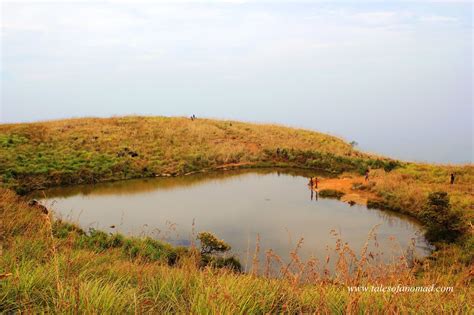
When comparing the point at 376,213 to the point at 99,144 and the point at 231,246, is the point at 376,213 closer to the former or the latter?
the point at 231,246

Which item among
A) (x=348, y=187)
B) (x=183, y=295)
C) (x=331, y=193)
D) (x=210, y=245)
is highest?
(x=183, y=295)

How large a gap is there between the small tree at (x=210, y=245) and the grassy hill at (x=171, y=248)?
123cm

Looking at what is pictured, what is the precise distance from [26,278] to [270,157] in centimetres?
2911

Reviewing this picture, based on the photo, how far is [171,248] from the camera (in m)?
12.6

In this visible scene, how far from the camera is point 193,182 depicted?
25.9m

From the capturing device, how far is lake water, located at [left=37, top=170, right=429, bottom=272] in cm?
1450

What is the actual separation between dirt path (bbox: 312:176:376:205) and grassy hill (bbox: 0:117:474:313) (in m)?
0.55

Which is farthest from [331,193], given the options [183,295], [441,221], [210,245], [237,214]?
[183,295]

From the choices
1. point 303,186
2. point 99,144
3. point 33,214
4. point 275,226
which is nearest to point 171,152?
point 99,144

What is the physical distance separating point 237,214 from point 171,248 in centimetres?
596

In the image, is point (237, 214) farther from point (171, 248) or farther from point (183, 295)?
point (183, 295)

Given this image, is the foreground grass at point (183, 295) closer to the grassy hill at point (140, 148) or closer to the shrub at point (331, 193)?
the shrub at point (331, 193)

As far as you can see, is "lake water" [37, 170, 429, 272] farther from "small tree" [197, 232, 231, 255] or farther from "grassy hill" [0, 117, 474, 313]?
"grassy hill" [0, 117, 474, 313]

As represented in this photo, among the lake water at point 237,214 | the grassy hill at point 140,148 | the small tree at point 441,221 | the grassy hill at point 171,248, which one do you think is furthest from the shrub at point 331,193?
the grassy hill at point 140,148
